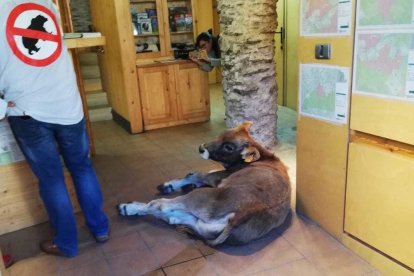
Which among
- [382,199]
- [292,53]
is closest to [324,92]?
[382,199]

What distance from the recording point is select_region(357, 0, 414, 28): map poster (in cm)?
171

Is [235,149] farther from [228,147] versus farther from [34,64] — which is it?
[34,64]

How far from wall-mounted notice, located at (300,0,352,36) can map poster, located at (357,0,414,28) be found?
0.31 ft

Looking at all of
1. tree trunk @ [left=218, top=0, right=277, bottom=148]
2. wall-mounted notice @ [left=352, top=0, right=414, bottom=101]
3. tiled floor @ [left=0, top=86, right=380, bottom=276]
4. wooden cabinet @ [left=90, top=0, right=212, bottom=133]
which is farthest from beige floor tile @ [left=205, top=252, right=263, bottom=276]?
wooden cabinet @ [left=90, top=0, right=212, bottom=133]

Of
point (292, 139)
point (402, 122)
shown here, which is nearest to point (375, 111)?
point (402, 122)

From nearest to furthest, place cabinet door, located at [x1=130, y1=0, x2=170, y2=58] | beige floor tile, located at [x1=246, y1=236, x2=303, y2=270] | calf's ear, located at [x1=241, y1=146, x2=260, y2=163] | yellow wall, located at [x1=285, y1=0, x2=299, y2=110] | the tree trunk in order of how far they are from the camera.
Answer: beige floor tile, located at [x1=246, y1=236, x2=303, y2=270]
calf's ear, located at [x1=241, y1=146, x2=260, y2=163]
the tree trunk
cabinet door, located at [x1=130, y1=0, x2=170, y2=58]
yellow wall, located at [x1=285, y1=0, x2=299, y2=110]

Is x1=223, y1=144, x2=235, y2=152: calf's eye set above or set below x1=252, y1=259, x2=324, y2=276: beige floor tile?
above

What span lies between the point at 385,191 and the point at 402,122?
0.40 metres

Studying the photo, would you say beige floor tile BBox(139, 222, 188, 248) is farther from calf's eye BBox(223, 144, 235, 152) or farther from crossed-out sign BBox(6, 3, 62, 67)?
crossed-out sign BBox(6, 3, 62, 67)

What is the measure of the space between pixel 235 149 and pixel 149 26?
3.19 meters

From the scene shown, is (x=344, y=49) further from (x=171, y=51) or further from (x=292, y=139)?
(x=171, y=51)

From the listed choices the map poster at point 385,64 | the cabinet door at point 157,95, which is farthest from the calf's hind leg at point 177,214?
the cabinet door at point 157,95

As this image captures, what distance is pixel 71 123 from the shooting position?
222cm

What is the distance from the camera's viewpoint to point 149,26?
5.27 metres
